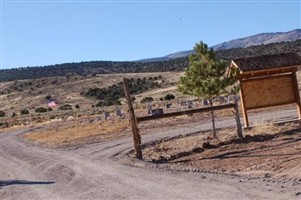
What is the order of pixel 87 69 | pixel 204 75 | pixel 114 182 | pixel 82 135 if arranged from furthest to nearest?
pixel 87 69, pixel 82 135, pixel 204 75, pixel 114 182

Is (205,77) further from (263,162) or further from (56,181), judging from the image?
(56,181)

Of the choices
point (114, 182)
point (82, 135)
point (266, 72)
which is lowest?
point (82, 135)

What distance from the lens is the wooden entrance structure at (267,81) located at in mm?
25938

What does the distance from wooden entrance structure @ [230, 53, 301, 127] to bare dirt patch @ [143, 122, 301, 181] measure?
1188 millimetres

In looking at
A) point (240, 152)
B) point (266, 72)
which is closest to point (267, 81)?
point (266, 72)

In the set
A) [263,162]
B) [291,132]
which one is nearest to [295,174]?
[263,162]

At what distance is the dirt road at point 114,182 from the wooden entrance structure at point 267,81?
636 cm

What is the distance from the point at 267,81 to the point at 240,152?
7.09m

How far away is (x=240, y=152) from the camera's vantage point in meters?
20.0

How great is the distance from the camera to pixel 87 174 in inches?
689

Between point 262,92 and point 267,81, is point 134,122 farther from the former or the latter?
point 267,81

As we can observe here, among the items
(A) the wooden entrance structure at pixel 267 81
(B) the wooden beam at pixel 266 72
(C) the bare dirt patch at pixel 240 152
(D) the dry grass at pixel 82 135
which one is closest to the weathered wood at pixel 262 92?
(A) the wooden entrance structure at pixel 267 81

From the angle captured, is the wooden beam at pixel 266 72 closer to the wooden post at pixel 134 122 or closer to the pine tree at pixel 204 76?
the pine tree at pixel 204 76

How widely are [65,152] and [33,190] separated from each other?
1043 cm
